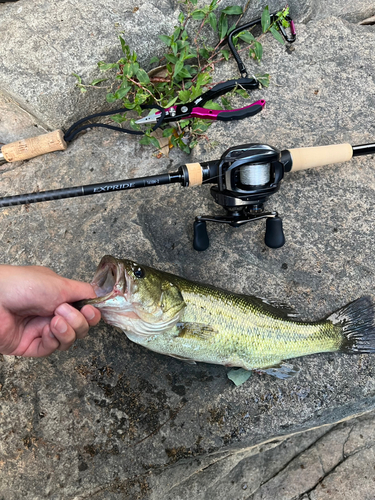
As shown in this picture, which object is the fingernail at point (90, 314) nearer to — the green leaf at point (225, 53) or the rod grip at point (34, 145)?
the rod grip at point (34, 145)

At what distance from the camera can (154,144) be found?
3.46m

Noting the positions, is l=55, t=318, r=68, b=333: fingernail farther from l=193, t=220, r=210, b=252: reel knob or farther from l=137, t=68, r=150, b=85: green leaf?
l=137, t=68, r=150, b=85: green leaf

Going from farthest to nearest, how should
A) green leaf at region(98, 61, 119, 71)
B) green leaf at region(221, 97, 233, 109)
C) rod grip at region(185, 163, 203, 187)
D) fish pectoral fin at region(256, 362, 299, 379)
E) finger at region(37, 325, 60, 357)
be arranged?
green leaf at region(221, 97, 233, 109)
green leaf at region(98, 61, 119, 71)
fish pectoral fin at region(256, 362, 299, 379)
rod grip at region(185, 163, 203, 187)
finger at region(37, 325, 60, 357)

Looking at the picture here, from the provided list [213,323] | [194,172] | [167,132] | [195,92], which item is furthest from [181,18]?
[213,323]

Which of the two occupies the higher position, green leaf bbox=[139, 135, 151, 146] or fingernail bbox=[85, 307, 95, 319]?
green leaf bbox=[139, 135, 151, 146]

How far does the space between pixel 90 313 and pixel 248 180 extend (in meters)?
1.41

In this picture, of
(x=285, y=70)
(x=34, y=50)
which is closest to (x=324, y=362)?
(x=285, y=70)

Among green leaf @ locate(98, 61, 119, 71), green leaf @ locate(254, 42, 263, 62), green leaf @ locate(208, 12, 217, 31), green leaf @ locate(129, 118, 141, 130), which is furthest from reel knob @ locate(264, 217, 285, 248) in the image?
green leaf @ locate(208, 12, 217, 31)

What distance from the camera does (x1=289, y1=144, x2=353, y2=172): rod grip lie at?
2859mm

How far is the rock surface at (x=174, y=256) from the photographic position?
8.87 ft

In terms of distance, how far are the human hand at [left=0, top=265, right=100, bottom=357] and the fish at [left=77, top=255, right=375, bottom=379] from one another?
0.09m

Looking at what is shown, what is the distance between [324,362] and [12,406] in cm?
242

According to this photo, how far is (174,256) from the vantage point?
3.11 meters

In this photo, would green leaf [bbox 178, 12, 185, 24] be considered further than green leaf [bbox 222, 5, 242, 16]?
No
